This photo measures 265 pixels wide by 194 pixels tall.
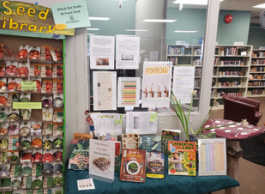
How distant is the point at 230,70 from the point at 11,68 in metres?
7.68

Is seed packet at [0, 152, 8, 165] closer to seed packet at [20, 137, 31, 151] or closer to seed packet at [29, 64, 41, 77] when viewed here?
seed packet at [20, 137, 31, 151]

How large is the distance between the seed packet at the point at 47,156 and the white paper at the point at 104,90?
55cm

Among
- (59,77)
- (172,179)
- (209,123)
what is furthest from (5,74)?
(209,123)

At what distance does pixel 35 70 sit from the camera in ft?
5.22

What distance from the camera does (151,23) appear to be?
1969mm

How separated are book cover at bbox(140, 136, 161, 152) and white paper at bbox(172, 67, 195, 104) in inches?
20.2

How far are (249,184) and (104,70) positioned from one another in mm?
2537

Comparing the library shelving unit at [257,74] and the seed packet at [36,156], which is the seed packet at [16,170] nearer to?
the seed packet at [36,156]

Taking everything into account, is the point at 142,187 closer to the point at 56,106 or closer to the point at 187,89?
the point at 56,106

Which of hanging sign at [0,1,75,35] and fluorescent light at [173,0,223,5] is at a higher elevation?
fluorescent light at [173,0,223,5]

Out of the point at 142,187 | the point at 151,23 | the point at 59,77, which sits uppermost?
the point at 151,23

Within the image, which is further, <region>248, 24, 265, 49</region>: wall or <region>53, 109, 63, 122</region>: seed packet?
<region>248, 24, 265, 49</region>: wall

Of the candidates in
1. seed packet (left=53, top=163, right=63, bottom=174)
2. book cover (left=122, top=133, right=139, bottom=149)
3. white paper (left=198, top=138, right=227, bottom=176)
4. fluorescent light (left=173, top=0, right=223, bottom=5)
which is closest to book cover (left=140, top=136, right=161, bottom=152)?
book cover (left=122, top=133, right=139, bottom=149)

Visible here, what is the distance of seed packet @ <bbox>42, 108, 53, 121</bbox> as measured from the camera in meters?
1.65
